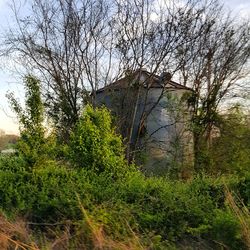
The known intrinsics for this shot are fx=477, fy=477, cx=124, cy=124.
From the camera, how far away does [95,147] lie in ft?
42.4

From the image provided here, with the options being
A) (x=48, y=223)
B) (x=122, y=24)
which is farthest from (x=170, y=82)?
(x=48, y=223)

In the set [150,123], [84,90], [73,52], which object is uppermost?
[73,52]

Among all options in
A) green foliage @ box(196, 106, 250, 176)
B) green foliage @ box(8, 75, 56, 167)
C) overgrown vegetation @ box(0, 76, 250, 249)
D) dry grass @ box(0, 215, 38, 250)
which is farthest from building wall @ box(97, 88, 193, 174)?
dry grass @ box(0, 215, 38, 250)

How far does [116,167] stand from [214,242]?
5377 millimetres

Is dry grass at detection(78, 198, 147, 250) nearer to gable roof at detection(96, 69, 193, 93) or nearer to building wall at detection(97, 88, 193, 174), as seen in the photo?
building wall at detection(97, 88, 193, 174)

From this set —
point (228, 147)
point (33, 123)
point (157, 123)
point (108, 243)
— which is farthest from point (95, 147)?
point (228, 147)

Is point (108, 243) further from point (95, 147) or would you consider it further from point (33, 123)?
point (95, 147)

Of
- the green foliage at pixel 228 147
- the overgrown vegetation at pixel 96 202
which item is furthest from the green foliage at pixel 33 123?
the green foliage at pixel 228 147

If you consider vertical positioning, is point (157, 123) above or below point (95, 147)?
above

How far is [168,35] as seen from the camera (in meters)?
22.6

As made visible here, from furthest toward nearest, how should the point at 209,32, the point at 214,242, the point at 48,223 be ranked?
the point at 209,32 < the point at 48,223 < the point at 214,242

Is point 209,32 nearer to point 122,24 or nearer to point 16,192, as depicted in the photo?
point 122,24

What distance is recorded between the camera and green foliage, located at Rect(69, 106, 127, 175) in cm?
1275

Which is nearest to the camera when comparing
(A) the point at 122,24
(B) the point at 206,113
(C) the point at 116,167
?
(C) the point at 116,167
